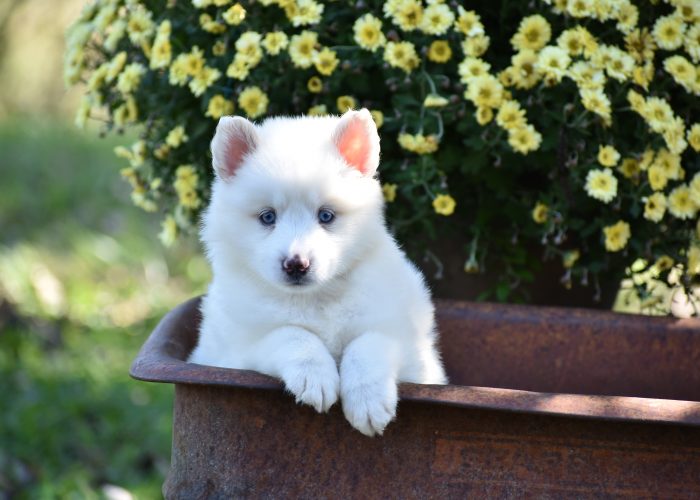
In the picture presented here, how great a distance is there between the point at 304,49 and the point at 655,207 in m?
1.21

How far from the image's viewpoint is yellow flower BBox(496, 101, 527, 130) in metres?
2.86

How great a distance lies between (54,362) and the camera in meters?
4.92

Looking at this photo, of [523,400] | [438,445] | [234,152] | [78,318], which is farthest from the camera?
[78,318]

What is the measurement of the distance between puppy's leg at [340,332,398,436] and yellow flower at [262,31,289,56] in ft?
3.76

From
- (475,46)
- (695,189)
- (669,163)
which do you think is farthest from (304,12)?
(695,189)

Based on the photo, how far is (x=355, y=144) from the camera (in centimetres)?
237

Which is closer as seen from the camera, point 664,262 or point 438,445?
point 438,445

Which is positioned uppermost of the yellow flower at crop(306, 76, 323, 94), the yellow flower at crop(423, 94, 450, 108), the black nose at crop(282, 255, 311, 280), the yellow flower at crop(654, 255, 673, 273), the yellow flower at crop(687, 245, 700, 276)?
the yellow flower at crop(423, 94, 450, 108)


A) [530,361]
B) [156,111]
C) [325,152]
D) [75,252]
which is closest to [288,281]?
[325,152]

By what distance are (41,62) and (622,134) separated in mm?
9133

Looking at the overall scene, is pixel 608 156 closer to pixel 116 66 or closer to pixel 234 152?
pixel 234 152

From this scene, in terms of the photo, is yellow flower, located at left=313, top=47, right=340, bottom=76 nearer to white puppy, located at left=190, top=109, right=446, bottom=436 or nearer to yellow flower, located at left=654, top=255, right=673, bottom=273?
white puppy, located at left=190, top=109, right=446, bottom=436

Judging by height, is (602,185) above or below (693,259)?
above

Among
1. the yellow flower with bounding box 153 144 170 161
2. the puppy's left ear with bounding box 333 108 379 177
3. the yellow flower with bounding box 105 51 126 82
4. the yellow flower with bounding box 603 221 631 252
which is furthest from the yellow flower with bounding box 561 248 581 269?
the yellow flower with bounding box 105 51 126 82
